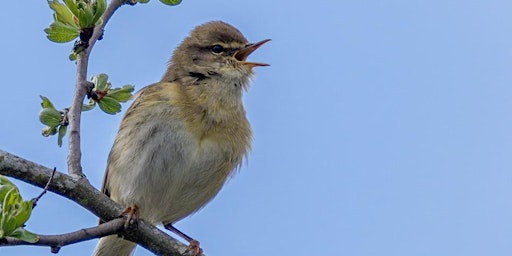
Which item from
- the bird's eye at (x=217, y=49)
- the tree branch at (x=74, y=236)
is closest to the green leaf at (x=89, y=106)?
the tree branch at (x=74, y=236)

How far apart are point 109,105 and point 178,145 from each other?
1.04 metres

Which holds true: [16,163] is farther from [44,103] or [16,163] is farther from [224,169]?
[224,169]

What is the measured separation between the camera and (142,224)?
4301 millimetres

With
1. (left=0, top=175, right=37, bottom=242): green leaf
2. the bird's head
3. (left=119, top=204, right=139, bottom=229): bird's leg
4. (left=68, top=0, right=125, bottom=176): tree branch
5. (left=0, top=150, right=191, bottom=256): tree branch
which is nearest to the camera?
(left=0, top=175, right=37, bottom=242): green leaf

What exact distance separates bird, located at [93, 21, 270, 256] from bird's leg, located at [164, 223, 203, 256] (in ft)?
0.05

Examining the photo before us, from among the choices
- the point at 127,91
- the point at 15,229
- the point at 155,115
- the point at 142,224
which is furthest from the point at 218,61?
the point at 15,229

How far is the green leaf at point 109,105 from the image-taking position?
4559 millimetres

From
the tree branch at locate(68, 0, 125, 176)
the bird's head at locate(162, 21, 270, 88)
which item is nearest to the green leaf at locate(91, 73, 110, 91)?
the tree branch at locate(68, 0, 125, 176)

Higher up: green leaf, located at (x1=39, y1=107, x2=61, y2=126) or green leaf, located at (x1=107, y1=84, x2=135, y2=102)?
green leaf, located at (x1=107, y1=84, x2=135, y2=102)

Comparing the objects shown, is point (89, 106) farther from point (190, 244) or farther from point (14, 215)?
point (14, 215)

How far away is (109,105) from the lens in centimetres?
458

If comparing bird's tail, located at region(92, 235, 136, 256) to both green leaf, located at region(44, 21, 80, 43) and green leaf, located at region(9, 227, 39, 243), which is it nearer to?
green leaf, located at region(44, 21, 80, 43)

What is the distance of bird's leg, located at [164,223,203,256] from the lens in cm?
464

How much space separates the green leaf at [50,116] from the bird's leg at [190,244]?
1.04 meters
